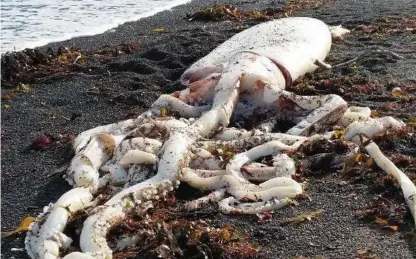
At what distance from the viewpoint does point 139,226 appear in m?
3.76

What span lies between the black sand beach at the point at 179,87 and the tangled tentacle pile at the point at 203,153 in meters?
0.16

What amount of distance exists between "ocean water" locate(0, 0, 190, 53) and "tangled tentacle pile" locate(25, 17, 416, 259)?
493 centimetres

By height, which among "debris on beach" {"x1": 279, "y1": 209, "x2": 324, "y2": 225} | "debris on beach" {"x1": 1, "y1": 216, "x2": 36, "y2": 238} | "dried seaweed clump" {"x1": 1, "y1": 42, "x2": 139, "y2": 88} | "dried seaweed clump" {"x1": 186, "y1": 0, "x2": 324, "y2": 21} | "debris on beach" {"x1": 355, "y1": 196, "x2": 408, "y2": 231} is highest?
"debris on beach" {"x1": 355, "y1": 196, "x2": 408, "y2": 231}

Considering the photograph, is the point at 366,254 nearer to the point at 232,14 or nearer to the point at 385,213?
the point at 385,213

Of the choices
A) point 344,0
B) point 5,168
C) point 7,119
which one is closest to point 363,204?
point 5,168

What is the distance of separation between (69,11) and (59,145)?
29.1 ft

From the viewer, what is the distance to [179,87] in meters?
6.93

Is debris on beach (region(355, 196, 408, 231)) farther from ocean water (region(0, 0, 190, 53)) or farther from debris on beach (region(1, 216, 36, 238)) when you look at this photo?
ocean water (region(0, 0, 190, 53))

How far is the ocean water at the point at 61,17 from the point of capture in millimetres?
10789

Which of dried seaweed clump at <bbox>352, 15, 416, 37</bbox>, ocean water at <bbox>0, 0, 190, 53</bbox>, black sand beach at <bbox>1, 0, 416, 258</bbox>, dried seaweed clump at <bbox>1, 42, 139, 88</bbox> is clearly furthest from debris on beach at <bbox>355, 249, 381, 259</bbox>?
ocean water at <bbox>0, 0, 190, 53</bbox>

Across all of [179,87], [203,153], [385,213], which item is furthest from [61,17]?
[385,213]

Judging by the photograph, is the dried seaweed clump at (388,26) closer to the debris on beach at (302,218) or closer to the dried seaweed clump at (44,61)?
the dried seaweed clump at (44,61)

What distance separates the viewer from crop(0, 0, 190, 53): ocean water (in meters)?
10.8

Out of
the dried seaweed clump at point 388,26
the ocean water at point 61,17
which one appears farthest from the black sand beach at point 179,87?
the ocean water at point 61,17
